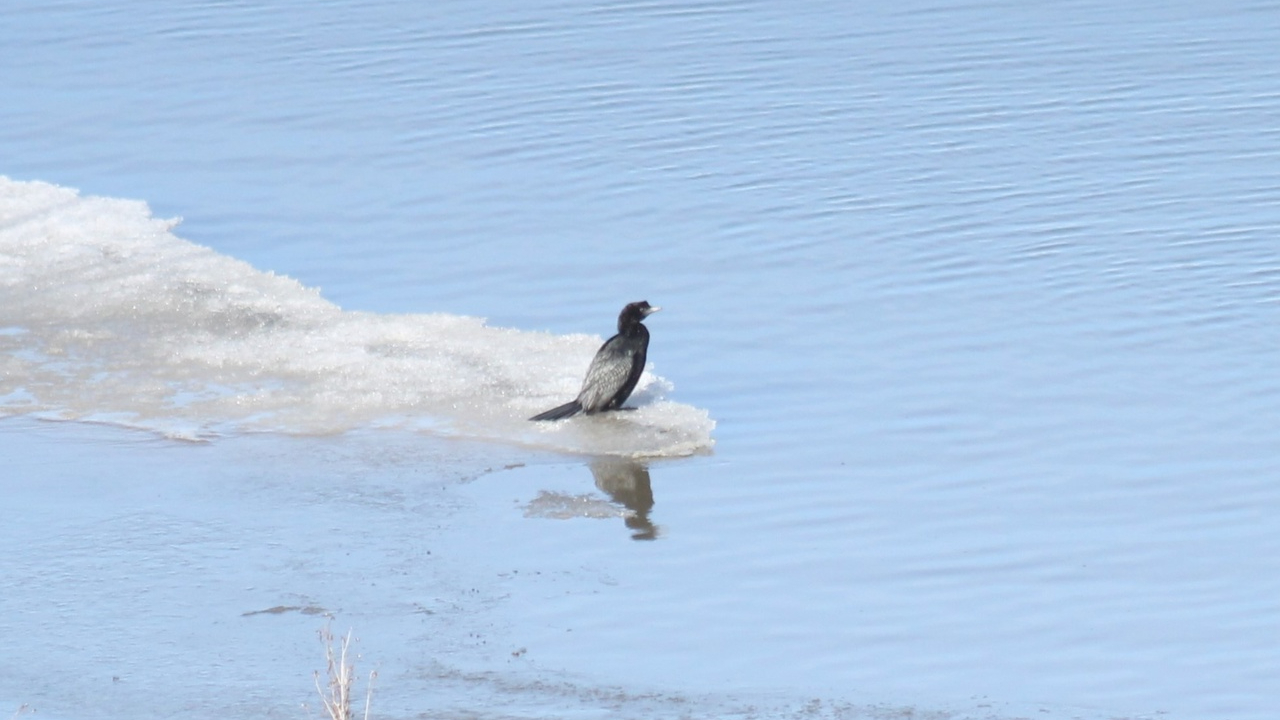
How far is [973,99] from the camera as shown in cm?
1584

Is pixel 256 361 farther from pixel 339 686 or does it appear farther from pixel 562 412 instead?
pixel 339 686

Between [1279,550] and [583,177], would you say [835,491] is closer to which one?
[1279,550]

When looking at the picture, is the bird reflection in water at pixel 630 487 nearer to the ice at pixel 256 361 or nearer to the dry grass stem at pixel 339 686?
the ice at pixel 256 361

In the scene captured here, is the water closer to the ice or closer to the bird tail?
the ice

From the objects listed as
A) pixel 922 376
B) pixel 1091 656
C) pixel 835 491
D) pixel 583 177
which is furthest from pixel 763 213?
pixel 1091 656

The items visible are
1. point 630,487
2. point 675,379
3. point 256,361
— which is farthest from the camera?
point 256,361

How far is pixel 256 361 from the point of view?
10.1 m

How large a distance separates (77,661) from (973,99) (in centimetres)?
1108

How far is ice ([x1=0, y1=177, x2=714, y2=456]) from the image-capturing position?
9133 mm

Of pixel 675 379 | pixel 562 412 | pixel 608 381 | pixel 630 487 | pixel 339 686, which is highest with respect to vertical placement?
pixel 675 379

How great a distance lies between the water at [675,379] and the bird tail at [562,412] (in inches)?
5.7

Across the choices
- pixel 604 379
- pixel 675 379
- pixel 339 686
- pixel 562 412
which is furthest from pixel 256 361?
pixel 339 686

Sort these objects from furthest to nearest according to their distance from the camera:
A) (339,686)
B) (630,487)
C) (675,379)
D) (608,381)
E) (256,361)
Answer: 1. (256,361)
2. (675,379)
3. (608,381)
4. (630,487)
5. (339,686)

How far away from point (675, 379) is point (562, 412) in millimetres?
1036
